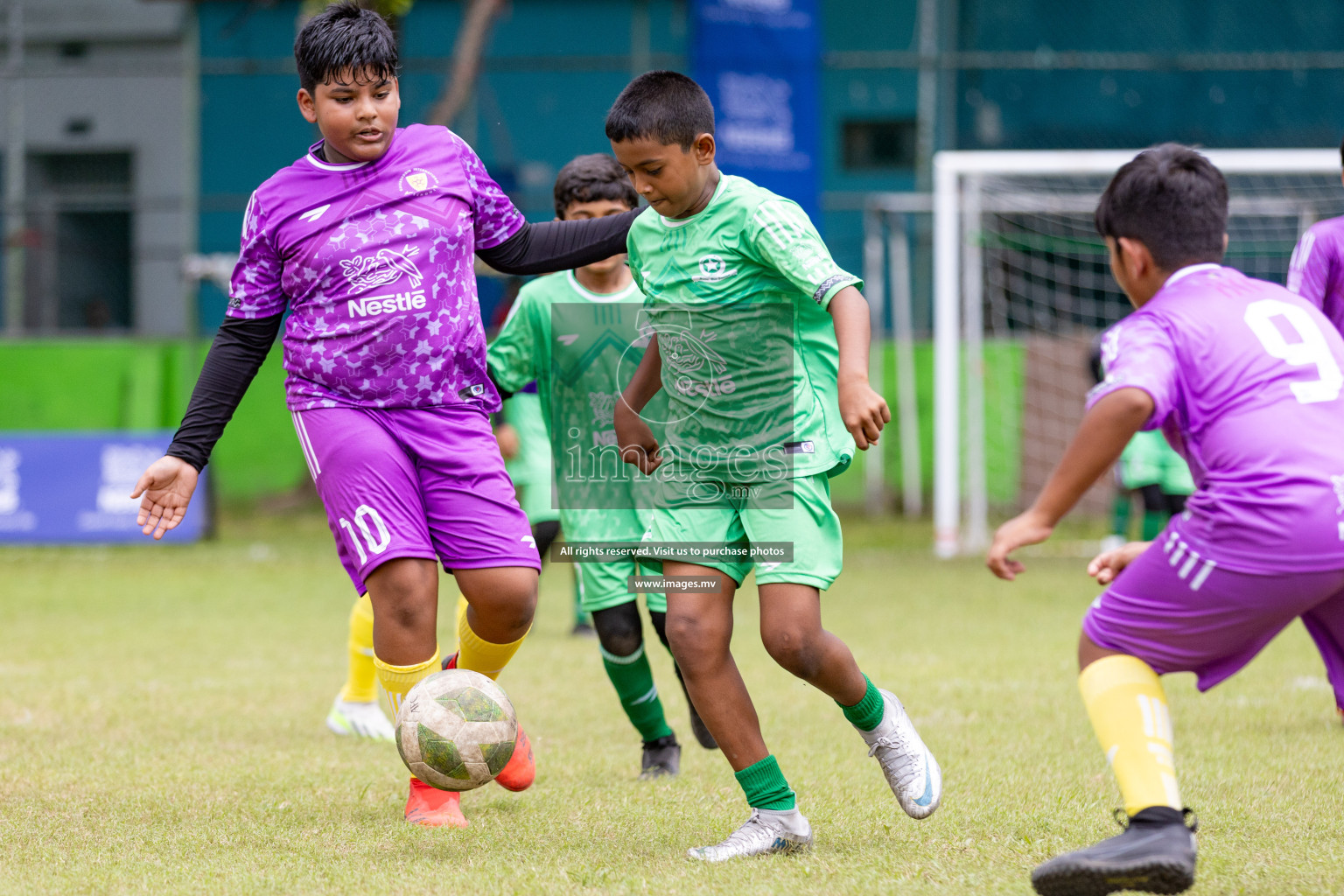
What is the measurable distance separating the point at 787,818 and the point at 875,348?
36.7ft

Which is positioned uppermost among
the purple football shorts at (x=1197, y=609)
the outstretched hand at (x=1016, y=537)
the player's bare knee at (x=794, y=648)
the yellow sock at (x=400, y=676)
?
the outstretched hand at (x=1016, y=537)

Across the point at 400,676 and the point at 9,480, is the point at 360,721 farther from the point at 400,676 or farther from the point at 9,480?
the point at 9,480

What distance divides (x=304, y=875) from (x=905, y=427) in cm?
1112

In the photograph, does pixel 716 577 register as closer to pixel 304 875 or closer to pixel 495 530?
pixel 495 530

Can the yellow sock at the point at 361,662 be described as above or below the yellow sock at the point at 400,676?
below

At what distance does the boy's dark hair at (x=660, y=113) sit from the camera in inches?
131

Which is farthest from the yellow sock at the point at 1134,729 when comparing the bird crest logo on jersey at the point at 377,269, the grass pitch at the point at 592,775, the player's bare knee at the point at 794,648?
the bird crest logo on jersey at the point at 377,269

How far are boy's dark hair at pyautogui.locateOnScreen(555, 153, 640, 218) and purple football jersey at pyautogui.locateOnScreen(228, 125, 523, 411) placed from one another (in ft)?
2.99

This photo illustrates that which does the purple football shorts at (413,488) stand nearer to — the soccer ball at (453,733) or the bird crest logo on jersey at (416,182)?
the soccer ball at (453,733)

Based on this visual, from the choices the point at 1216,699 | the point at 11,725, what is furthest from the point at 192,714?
the point at 1216,699

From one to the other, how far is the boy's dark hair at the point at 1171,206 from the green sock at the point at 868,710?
4.01 feet

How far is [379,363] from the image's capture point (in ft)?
11.4

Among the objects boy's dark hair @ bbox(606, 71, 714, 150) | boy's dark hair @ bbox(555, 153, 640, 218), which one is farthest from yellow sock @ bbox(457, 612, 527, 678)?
boy's dark hair @ bbox(555, 153, 640, 218)

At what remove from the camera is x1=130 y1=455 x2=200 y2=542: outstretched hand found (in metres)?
3.45
